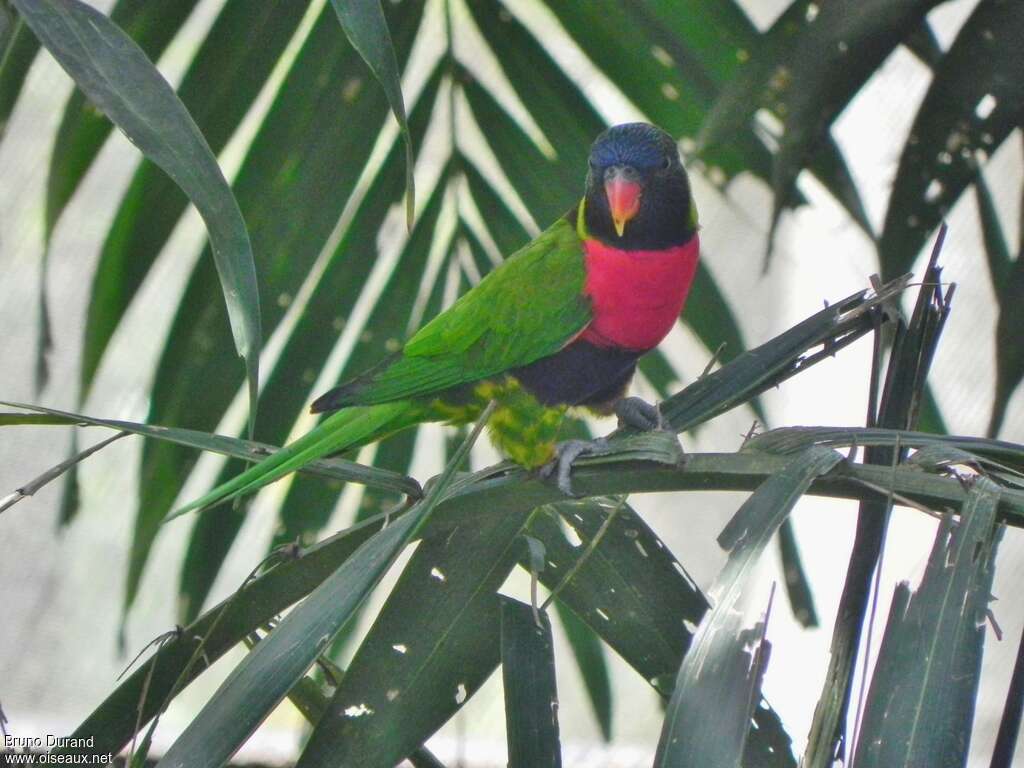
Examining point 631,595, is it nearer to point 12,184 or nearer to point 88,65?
point 88,65

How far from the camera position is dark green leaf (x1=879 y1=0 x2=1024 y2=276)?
2.64 ft

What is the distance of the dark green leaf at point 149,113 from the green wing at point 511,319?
0.54 metres

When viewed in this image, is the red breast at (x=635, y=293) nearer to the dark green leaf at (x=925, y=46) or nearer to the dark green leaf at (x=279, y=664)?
the dark green leaf at (x=925, y=46)

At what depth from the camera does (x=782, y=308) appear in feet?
5.90


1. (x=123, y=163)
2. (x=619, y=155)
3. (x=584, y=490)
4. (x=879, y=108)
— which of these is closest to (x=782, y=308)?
(x=879, y=108)

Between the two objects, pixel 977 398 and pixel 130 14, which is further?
pixel 977 398

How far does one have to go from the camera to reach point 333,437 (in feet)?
3.00

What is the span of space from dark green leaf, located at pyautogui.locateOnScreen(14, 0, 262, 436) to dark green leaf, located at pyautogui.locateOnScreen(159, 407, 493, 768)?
0.12m

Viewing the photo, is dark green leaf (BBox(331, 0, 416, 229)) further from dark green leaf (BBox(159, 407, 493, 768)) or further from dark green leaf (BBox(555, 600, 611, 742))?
dark green leaf (BBox(555, 600, 611, 742))

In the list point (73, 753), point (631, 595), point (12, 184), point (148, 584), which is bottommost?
point (73, 753)

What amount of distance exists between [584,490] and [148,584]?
1572 mm

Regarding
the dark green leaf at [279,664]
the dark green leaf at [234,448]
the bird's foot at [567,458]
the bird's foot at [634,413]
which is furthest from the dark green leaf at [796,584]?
the dark green leaf at [279,664]

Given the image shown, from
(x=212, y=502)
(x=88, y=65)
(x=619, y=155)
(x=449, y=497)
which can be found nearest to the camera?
(x=88, y=65)

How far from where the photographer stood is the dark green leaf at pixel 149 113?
427 mm
